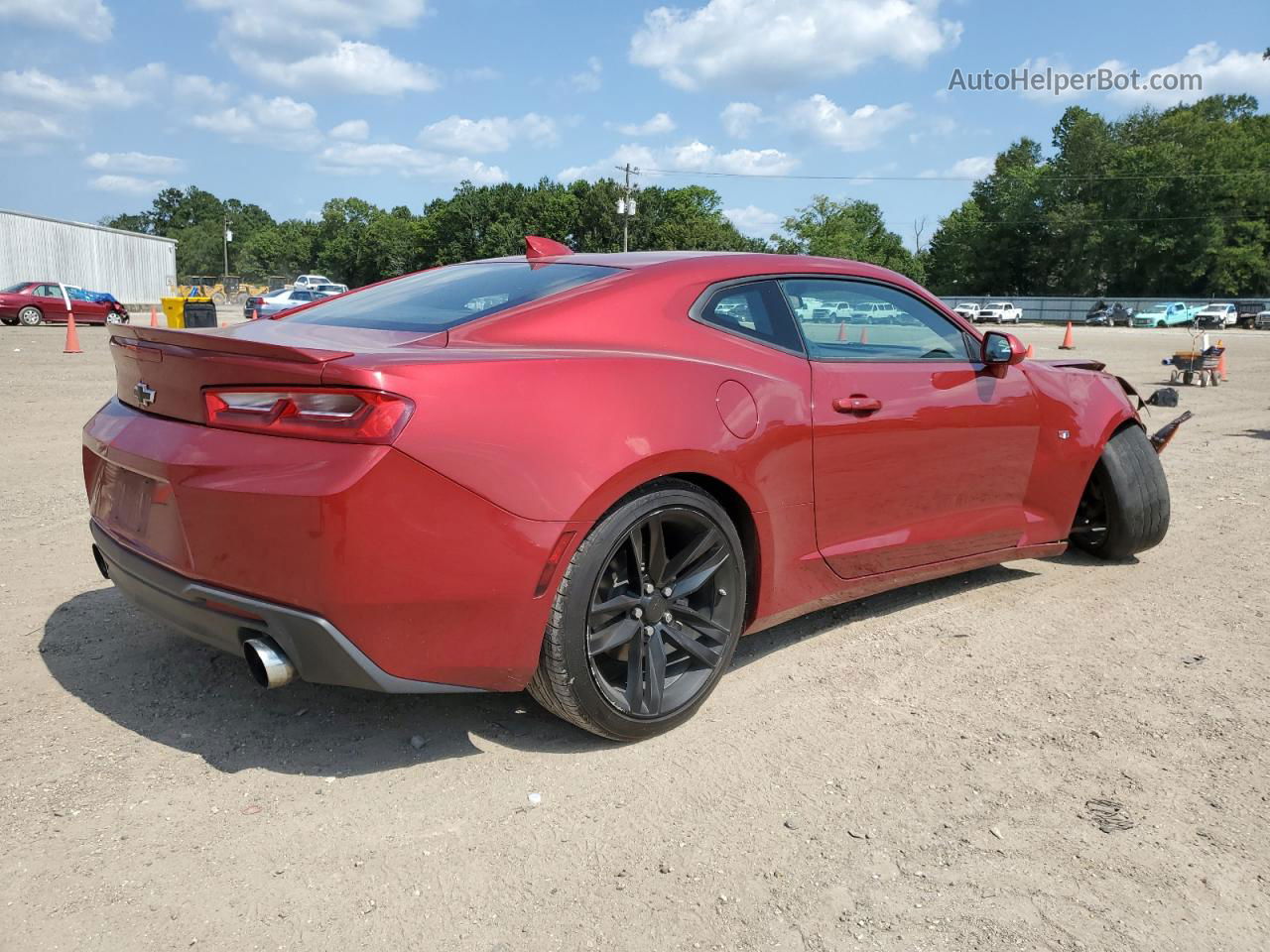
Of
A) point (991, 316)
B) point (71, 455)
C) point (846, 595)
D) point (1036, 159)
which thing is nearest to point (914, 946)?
point (846, 595)

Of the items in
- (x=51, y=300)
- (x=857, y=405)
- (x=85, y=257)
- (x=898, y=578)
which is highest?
(x=85, y=257)

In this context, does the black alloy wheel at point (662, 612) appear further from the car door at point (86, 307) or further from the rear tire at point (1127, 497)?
the car door at point (86, 307)

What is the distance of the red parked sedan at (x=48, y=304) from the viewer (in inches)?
1102

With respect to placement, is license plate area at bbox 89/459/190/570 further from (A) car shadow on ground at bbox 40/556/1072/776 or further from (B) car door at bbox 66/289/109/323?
(B) car door at bbox 66/289/109/323

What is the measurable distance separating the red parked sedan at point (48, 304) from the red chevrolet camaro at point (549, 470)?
29175mm

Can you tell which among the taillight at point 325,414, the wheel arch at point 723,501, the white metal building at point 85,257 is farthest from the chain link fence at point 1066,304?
the taillight at point 325,414

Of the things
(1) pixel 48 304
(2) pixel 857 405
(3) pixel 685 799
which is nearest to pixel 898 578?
(2) pixel 857 405

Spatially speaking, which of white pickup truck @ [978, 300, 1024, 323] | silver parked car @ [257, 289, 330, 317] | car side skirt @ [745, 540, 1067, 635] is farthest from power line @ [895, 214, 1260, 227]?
car side skirt @ [745, 540, 1067, 635]

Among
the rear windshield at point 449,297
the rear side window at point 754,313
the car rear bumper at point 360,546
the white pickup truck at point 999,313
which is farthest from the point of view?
the white pickup truck at point 999,313

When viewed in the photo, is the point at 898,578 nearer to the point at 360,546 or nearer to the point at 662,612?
the point at 662,612

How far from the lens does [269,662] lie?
7.88 ft

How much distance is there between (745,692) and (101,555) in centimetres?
214

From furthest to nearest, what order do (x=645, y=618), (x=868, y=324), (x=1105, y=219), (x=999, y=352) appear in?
(x=1105, y=219) < (x=999, y=352) < (x=868, y=324) < (x=645, y=618)

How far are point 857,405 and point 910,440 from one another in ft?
1.07
